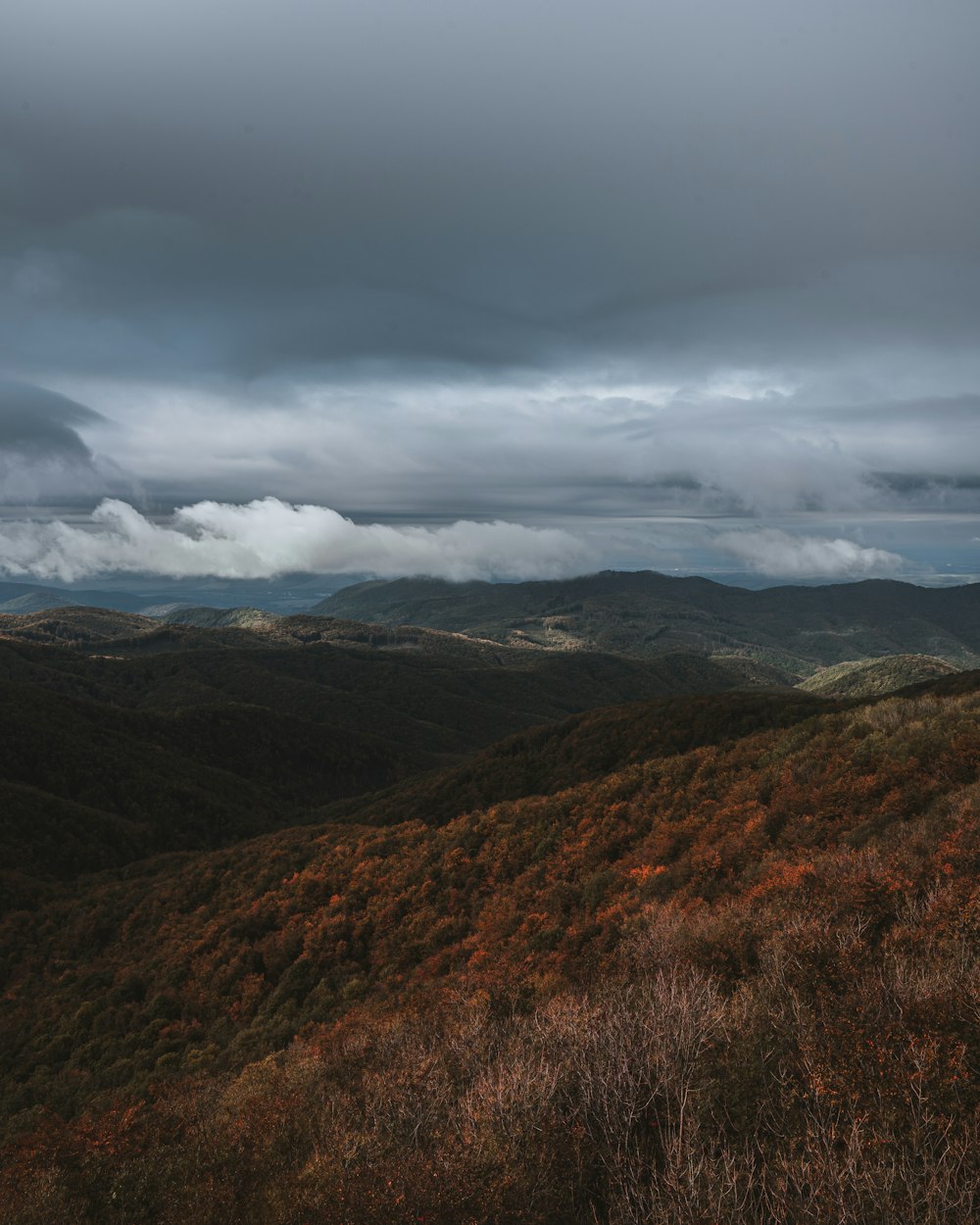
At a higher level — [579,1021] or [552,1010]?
[579,1021]

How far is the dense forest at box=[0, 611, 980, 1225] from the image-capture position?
829 cm

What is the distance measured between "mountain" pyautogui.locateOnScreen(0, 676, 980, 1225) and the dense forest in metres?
0.09

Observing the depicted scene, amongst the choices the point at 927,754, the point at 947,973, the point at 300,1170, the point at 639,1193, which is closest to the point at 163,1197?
the point at 300,1170

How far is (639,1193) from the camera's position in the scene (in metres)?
7.60

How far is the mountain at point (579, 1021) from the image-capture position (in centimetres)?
823

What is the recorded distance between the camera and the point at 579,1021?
500 inches

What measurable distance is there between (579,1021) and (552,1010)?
5.41 ft

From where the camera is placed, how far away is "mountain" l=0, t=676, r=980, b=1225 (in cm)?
823

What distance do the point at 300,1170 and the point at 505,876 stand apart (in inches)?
872

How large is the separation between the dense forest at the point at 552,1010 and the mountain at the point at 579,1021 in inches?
3.7

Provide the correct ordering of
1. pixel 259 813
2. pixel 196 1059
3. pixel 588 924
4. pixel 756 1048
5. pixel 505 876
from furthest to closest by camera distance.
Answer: pixel 259 813, pixel 505 876, pixel 196 1059, pixel 588 924, pixel 756 1048

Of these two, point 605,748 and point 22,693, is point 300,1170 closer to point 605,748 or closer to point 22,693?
point 605,748

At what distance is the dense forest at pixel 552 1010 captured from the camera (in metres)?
8.29

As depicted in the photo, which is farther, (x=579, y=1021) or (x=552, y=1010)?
(x=552, y=1010)
